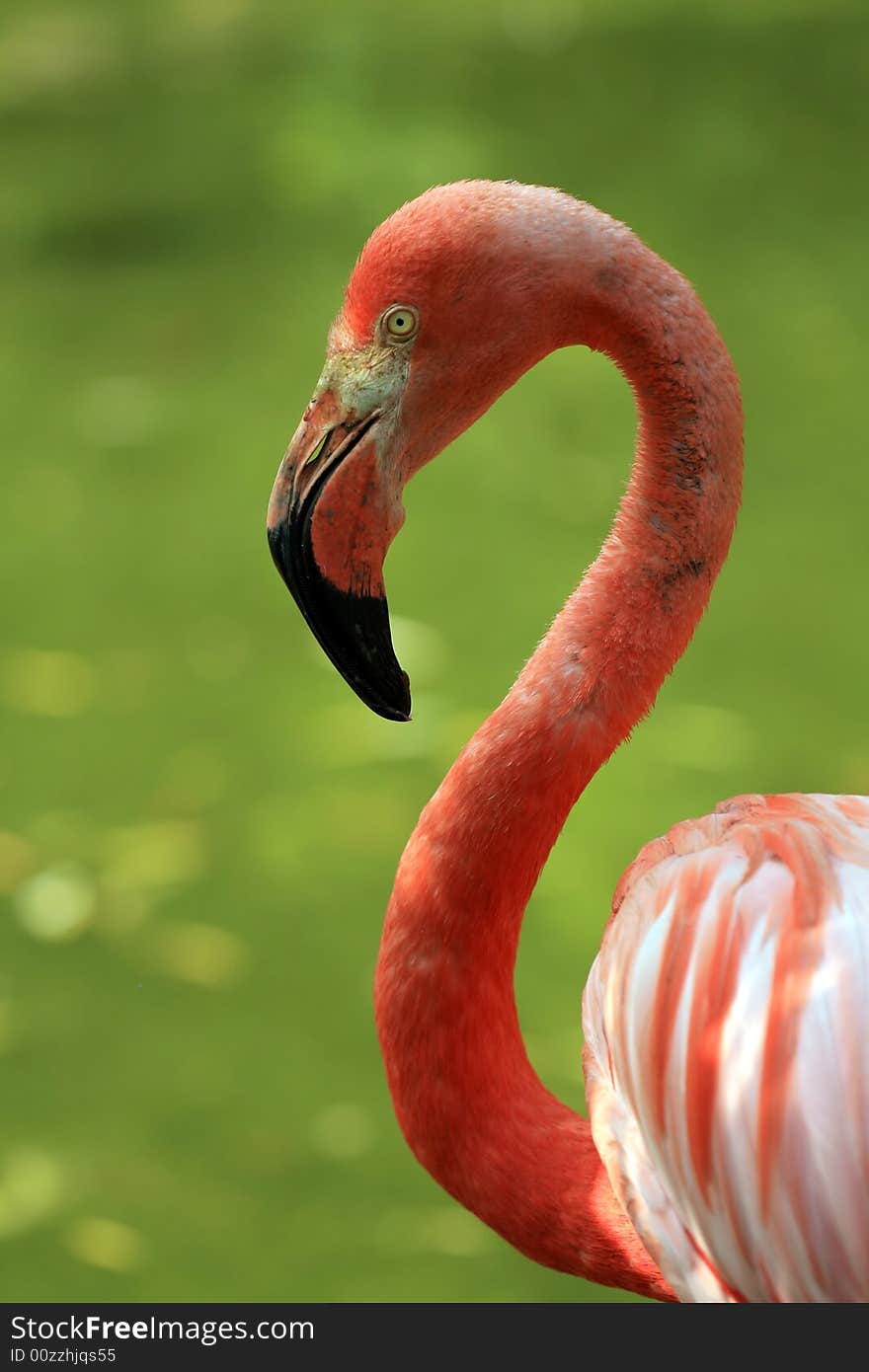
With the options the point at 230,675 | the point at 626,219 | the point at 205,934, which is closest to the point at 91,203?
the point at 626,219

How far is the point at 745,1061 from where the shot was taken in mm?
1561

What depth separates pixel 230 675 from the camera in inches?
148

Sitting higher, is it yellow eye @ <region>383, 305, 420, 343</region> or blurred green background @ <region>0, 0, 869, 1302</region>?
blurred green background @ <region>0, 0, 869, 1302</region>

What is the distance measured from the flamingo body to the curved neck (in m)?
0.11

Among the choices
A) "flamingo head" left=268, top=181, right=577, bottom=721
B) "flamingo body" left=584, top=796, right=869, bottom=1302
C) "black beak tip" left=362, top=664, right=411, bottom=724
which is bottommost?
"flamingo body" left=584, top=796, right=869, bottom=1302

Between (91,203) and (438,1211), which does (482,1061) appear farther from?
(91,203)

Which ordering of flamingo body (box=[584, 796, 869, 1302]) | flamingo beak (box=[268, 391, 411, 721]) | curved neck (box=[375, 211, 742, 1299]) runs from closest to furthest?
flamingo body (box=[584, 796, 869, 1302]), flamingo beak (box=[268, 391, 411, 721]), curved neck (box=[375, 211, 742, 1299])

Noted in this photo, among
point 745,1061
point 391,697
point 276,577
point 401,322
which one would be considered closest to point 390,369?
point 401,322

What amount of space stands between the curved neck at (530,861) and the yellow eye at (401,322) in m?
0.22

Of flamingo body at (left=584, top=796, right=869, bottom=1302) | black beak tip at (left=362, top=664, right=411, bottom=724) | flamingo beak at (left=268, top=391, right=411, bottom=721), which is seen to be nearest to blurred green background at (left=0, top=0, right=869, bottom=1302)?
flamingo body at (left=584, top=796, right=869, bottom=1302)

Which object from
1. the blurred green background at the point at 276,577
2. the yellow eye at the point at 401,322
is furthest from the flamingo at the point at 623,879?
the blurred green background at the point at 276,577

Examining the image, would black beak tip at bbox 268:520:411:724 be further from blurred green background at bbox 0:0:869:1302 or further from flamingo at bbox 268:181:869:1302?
blurred green background at bbox 0:0:869:1302

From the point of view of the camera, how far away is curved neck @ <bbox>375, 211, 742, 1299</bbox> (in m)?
1.73

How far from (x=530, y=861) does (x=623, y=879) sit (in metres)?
0.11
